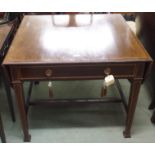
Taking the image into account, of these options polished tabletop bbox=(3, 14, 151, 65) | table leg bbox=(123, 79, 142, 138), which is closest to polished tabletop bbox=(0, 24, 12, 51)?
polished tabletop bbox=(3, 14, 151, 65)

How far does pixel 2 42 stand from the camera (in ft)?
4.73

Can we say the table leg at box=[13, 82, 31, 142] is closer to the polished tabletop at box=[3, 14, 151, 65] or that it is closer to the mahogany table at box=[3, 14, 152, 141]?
the mahogany table at box=[3, 14, 152, 141]

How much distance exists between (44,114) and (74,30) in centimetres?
72

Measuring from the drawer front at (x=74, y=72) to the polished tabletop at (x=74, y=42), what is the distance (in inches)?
2.0

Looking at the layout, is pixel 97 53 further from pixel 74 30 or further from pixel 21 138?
pixel 21 138

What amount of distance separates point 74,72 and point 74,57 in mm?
90

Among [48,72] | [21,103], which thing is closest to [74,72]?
[48,72]

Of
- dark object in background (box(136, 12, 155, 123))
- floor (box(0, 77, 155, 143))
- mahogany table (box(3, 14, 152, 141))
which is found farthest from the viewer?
dark object in background (box(136, 12, 155, 123))

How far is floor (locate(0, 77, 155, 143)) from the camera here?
5.41ft

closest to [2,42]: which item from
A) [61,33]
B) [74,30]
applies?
[61,33]

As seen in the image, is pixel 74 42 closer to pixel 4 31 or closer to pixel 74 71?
pixel 74 71

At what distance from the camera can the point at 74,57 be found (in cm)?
127
